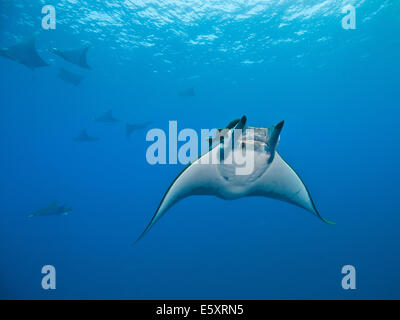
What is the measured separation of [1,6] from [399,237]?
33243mm

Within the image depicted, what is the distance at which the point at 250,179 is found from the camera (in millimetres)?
3320

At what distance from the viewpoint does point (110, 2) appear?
37.5 ft

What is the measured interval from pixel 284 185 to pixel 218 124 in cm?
2444

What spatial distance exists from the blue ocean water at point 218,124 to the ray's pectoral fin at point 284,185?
11516mm

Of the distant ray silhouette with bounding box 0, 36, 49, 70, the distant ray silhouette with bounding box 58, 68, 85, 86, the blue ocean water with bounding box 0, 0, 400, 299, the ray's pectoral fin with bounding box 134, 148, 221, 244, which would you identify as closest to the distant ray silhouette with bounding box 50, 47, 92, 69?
the distant ray silhouette with bounding box 0, 36, 49, 70

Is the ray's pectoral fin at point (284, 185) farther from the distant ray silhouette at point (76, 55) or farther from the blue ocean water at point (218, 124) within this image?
the blue ocean water at point (218, 124)

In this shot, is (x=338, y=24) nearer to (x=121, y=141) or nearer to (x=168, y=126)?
(x=168, y=126)

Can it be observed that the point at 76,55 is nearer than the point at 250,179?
No

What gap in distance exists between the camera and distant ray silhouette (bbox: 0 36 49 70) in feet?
23.7

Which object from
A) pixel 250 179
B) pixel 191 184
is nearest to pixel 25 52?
pixel 191 184

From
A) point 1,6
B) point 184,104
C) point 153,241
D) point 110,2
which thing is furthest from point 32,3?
point 153,241

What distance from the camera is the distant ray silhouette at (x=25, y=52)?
723 cm

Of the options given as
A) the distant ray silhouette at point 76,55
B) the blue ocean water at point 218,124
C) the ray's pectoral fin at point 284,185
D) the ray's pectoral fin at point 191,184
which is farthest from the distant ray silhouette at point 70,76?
the ray's pectoral fin at point 284,185

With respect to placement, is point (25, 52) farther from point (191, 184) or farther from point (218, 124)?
point (218, 124)
